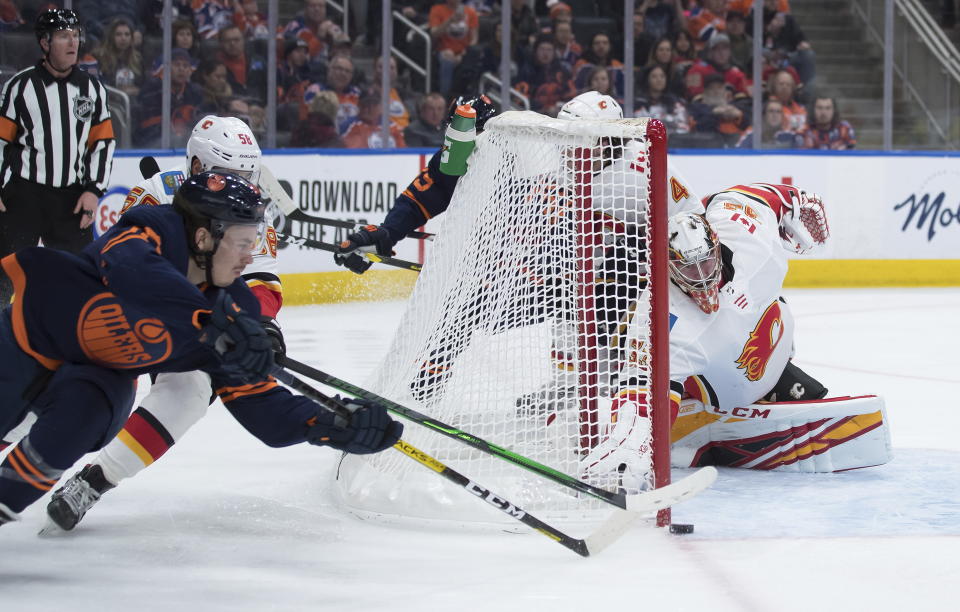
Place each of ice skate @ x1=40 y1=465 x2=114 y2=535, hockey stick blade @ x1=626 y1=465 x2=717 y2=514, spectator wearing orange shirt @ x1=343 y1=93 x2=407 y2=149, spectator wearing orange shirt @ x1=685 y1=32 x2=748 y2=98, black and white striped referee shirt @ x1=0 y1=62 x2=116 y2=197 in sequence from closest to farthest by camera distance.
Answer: hockey stick blade @ x1=626 y1=465 x2=717 y2=514 → ice skate @ x1=40 y1=465 x2=114 y2=535 → black and white striped referee shirt @ x1=0 y1=62 x2=116 y2=197 → spectator wearing orange shirt @ x1=343 y1=93 x2=407 y2=149 → spectator wearing orange shirt @ x1=685 y1=32 x2=748 y2=98

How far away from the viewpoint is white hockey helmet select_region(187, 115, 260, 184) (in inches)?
114

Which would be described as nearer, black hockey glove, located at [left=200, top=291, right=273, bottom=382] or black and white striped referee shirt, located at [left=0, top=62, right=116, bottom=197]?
black hockey glove, located at [left=200, top=291, right=273, bottom=382]

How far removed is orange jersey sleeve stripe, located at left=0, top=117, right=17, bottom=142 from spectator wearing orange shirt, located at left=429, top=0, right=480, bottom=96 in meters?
2.85

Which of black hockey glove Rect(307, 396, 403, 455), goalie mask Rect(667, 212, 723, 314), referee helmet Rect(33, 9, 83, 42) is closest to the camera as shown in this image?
black hockey glove Rect(307, 396, 403, 455)

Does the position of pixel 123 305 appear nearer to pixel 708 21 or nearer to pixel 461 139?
pixel 461 139

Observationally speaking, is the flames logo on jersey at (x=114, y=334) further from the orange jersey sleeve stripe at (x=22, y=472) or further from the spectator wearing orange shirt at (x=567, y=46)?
the spectator wearing orange shirt at (x=567, y=46)

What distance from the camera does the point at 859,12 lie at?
24.3ft

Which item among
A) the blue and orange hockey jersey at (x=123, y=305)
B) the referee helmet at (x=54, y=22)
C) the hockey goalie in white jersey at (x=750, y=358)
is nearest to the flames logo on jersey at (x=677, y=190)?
the hockey goalie in white jersey at (x=750, y=358)

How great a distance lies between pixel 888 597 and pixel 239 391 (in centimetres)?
118

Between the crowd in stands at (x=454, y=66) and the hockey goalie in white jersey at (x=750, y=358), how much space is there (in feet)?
11.8

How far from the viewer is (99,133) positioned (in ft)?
14.8

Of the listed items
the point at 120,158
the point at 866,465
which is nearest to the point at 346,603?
the point at 866,465

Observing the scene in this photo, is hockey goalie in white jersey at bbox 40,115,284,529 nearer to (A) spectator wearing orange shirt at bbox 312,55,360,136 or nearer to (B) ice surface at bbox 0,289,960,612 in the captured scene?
(B) ice surface at bbox 0,289,960,612

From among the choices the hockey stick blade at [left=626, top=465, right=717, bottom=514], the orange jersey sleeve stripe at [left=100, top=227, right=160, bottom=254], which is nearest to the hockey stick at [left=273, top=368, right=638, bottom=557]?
the hockey stick blade at [left=626, top=465, right=717, bottom=514]
